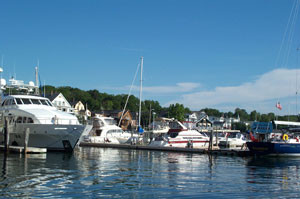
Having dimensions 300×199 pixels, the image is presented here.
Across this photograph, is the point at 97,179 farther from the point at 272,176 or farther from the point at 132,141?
the point at 132,141

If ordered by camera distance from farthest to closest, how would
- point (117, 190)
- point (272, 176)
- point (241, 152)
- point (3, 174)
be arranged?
point (241, 152)
point (272, 176)
point (3, 174)
point (117, 190)

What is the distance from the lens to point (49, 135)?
32969 mm

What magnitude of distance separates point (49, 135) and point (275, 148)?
2097 cm

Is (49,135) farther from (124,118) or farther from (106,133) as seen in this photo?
(124,118)

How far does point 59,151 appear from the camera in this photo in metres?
34.1

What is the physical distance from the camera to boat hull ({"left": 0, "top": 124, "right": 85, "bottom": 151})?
3256 centimetres

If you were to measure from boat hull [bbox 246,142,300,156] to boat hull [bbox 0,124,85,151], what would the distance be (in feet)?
53.9

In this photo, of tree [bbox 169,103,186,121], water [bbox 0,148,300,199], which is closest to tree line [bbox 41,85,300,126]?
tree [bbox 169,103,186,121]

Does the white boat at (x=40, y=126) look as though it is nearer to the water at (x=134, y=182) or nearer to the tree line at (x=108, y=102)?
the water at (x=134, y=182)

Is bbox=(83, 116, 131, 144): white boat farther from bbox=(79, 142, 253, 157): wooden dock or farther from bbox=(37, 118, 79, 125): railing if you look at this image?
bbox=(37, 118, 79, 125): railing

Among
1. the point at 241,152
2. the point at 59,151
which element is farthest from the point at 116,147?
the point at 241,152

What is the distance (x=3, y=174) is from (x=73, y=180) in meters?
4.10

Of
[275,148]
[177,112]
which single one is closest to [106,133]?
[275,148]

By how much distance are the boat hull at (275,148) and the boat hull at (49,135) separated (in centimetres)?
1642
